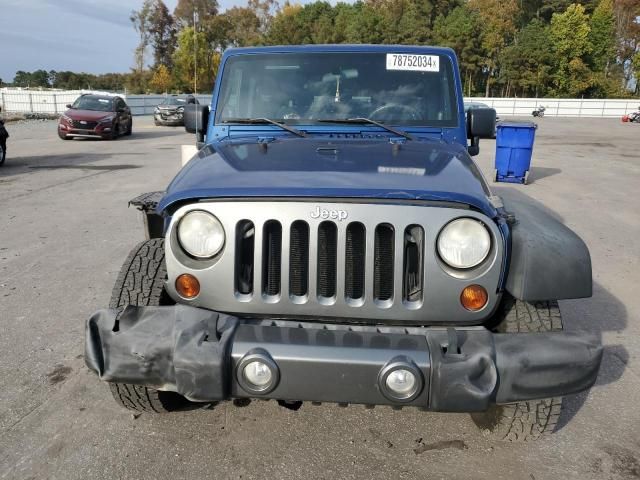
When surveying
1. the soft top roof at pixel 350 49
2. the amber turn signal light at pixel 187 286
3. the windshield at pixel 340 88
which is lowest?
the amber turn signal light at pixel 187 286

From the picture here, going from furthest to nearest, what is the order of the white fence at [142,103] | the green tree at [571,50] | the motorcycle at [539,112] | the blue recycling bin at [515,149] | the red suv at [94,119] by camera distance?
the green tree at [571,50]
the motorcycle at [539,112]
the white fence at [142,103]
the red suv at [94,119]
the blue recycling bin at [515,149]

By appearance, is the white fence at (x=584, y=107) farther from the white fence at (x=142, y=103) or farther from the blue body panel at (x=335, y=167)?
the blue body panel at (x=335, y=167)

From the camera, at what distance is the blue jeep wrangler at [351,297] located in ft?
6.81

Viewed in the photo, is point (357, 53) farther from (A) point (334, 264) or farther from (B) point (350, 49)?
(A) point (334, 264)

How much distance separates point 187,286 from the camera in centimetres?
237

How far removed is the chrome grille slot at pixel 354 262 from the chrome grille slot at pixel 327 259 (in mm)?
54

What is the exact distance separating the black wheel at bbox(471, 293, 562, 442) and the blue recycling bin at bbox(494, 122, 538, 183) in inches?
379

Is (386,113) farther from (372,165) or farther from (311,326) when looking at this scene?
(311,326)

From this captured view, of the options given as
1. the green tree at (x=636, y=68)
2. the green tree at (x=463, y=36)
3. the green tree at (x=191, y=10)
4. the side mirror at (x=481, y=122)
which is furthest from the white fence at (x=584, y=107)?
the side mirror at (x=481, y=122)

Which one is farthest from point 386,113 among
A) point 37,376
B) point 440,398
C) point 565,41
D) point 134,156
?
point 565,41

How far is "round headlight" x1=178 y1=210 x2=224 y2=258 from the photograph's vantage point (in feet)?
7.60

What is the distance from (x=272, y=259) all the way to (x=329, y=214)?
32 centimetres

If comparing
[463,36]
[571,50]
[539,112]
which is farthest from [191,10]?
[539,112]

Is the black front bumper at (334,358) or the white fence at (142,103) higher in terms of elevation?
the white fence at (142,103)
